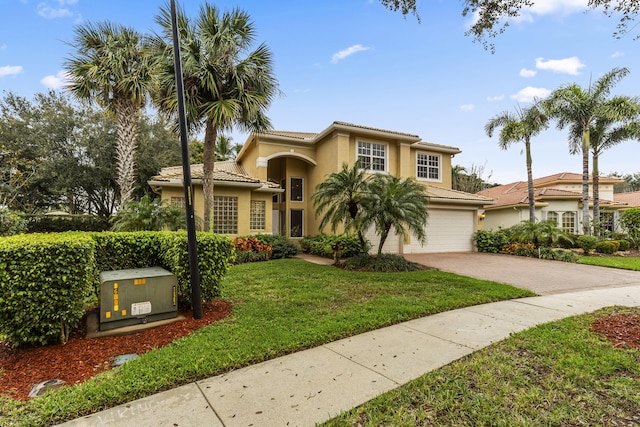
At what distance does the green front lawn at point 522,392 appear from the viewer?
2.57 meters

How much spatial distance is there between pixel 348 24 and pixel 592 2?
19.4 feet

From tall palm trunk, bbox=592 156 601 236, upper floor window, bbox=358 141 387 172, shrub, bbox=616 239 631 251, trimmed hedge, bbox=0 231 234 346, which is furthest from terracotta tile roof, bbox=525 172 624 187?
trimmed hedge, bbox=0 231 234 346

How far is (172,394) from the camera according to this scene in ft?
9.72

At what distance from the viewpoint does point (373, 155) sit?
16500mm

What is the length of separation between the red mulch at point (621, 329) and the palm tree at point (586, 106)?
55.2ft

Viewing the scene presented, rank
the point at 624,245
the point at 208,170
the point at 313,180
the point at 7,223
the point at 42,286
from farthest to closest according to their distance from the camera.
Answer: the point at 313,180 → the point at 624,245 → the point at 208,170 → the point at 7,223 → the point at 42,286

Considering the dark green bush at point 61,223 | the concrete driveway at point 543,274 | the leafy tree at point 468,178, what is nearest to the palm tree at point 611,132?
the concrete driveway at point 543,274

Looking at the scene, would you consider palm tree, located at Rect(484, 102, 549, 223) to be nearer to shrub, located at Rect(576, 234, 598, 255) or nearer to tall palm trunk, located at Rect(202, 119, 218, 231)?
shrub, located at Rect(576, 234, 598, 255)

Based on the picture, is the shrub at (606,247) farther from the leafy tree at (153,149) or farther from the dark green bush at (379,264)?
the leafy tree at (153,149)

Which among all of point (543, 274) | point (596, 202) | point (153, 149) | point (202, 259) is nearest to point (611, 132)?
point (596, 202)

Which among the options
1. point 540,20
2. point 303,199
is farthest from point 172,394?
point 303,199

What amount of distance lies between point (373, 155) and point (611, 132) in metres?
16.0

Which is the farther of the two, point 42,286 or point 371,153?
point 371,153

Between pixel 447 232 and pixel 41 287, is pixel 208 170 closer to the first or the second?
pixel 41 287
